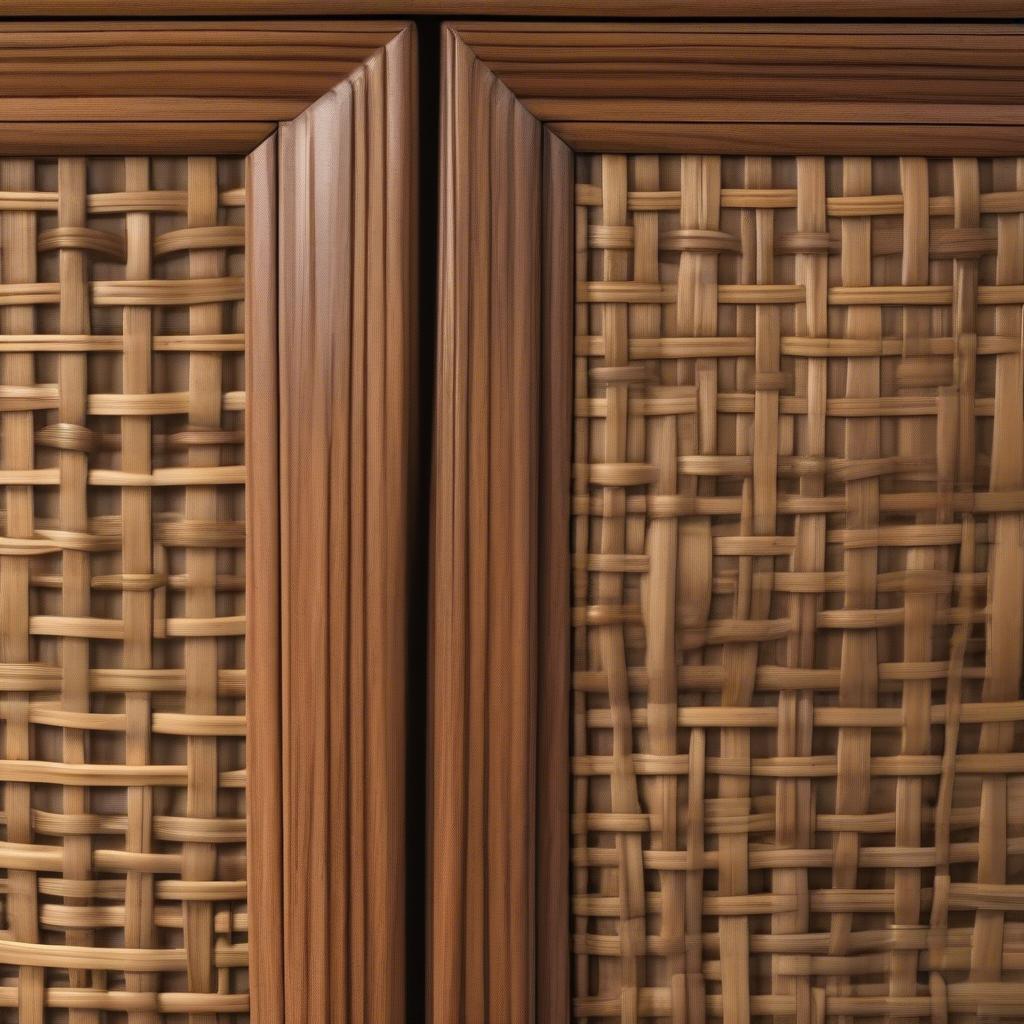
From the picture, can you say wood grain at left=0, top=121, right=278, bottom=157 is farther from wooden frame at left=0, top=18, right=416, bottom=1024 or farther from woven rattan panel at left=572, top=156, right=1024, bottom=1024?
woven rattan panel at left=572, top=156, right=1024, bottom=1024

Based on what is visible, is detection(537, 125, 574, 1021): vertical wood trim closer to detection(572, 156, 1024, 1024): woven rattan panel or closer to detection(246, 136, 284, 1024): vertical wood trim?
detection(572, 156, 1024, 1024): woven rattan panel

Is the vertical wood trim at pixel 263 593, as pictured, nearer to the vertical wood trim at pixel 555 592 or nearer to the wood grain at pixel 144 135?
the wood grain at pixel 144 135

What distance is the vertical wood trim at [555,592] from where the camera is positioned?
0.51 m

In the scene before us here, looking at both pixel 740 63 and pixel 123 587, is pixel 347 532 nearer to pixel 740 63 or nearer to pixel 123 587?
pixel 123 587

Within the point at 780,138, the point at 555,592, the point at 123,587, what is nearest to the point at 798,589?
the point at 555,592

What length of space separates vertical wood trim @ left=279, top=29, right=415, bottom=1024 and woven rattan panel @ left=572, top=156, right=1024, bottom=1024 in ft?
0.32

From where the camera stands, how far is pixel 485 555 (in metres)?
0.51

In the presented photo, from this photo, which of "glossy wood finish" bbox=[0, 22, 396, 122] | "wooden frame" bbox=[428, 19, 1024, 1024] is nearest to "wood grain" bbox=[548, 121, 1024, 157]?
"wooden frame" bbox=[428, 19, 1024, 1024]

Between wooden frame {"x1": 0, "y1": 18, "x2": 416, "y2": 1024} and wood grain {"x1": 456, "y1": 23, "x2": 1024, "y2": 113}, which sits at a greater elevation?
wood grain {"x1": 456, "y1": 23, "x2": 1024, "y2": 113}

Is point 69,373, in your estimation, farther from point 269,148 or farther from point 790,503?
point 790,503

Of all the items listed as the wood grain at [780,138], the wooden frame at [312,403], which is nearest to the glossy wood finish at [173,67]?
the wooden frame at [312,403]

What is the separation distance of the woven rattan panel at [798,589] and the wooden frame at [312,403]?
103mm

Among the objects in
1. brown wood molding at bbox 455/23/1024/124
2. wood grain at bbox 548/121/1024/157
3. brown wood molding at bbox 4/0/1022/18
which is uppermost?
brown wood molding at bbox 4/0/1022/18

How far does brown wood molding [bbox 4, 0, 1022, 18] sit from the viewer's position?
50 cm
